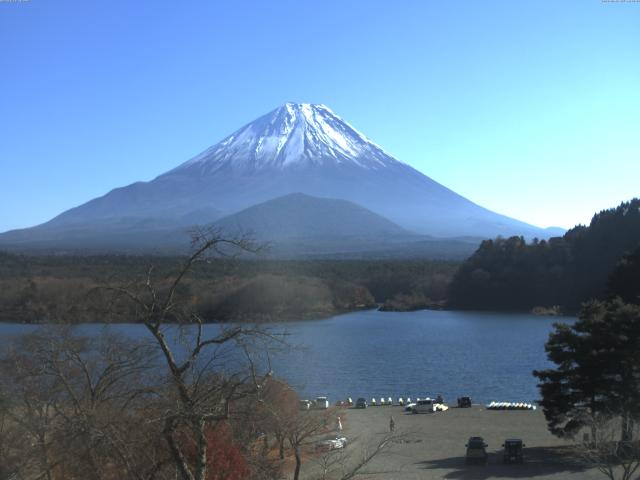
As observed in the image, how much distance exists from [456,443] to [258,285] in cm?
2205

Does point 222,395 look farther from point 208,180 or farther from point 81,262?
point 208,180

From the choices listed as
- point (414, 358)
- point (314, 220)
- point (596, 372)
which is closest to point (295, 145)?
point (314, 220)

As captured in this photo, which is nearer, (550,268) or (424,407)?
(424,407)

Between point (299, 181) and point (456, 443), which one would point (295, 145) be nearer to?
point (299, 181)

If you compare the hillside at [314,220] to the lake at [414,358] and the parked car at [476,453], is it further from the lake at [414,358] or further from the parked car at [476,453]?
the parked car at [476,453]

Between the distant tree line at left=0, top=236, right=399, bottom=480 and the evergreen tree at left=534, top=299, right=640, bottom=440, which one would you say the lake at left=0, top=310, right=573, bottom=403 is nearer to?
the evergreen tree at left=534, top=299, right=640, bottom=440

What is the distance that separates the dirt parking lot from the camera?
916cm

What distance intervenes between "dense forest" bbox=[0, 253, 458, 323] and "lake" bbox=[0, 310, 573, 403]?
1.74 m

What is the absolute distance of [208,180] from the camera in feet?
342

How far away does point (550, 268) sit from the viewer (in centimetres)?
3775

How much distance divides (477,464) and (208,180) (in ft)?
318

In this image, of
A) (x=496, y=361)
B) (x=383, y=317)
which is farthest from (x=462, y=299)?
(x=496, y=361)

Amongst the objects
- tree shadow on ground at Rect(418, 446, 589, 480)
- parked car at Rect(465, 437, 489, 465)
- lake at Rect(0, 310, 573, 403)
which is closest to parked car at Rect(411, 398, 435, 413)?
lake at Rect(0, 310, 573, 403)

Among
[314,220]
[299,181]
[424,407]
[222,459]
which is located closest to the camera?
[222,459]
